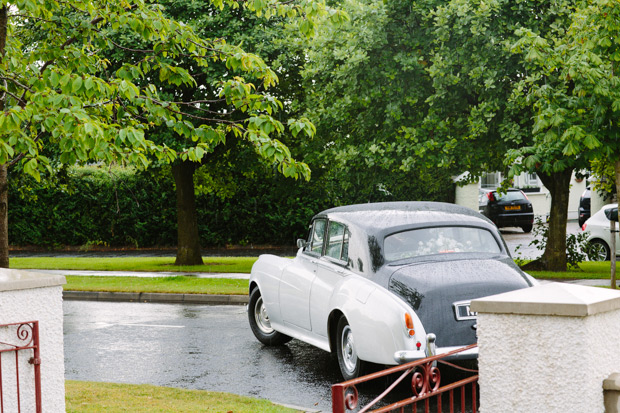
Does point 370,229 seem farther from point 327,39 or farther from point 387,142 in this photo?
point 327,39

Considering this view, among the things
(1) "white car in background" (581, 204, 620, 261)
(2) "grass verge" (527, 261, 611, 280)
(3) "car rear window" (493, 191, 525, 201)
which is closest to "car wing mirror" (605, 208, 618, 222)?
(1) "white car in background" (581, 204, 620, 261)

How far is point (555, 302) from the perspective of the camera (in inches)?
137

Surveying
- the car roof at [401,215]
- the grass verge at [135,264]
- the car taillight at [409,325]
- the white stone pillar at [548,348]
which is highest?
the car roof at [401,215]

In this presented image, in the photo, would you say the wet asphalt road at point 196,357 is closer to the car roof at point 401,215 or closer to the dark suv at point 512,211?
the car roof at point 401,215

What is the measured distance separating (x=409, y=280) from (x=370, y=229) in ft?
3.12

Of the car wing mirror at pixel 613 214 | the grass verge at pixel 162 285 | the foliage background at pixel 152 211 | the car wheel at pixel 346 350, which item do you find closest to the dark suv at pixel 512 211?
the foliage background at pixel 152 211

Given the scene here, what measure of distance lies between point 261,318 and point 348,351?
8.69ft

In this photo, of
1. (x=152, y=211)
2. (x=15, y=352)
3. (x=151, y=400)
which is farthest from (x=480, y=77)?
(x=152, y=211)

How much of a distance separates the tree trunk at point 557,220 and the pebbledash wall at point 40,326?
45.2 ft

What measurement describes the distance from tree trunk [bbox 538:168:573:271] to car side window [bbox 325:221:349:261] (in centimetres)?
978

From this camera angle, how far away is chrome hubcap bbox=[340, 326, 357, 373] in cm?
768

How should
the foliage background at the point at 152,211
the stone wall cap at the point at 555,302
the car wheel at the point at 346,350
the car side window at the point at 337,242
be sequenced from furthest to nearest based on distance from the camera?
the foliage background at the point at 152,211
the car side window at the point at 337,242
the car wheel at the point at 346,350
the stone wall cap at the point at 555,302

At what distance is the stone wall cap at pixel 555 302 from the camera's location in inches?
136

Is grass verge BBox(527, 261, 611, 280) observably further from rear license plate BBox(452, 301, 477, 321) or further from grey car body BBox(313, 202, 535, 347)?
rear license plate BBox(452, 301, 477, 321)
